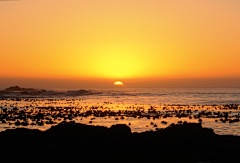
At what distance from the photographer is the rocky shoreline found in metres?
14.5

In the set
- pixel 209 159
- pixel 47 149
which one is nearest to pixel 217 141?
pixel 209 159

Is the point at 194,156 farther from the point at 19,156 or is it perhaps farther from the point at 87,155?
the point at 19,156

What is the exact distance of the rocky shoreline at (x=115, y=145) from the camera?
47.7 ft

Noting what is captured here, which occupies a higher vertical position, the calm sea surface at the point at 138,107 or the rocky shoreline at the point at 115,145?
the rocky shoreline at the point at 115,145

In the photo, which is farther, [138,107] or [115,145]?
[138,107]

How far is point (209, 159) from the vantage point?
1481 cm

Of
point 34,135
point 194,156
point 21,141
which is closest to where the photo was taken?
point 194,156

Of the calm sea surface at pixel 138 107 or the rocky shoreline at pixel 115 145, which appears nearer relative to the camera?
the rocky shoreline at pixel 115 145

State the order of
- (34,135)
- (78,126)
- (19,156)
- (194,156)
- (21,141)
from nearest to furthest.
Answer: (19,156) < (194,156) < (21,141) < (34,135) < (78,126)

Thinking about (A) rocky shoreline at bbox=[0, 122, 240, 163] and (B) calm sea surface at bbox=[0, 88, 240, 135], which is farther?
(B) calm sea surface at bbox=[0, 88, 240, 135]

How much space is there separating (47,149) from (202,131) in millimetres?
11317

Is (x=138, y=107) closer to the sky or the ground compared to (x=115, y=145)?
closer to the ground

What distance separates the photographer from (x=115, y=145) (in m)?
16.8

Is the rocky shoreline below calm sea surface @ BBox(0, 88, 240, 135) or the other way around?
the other way around
